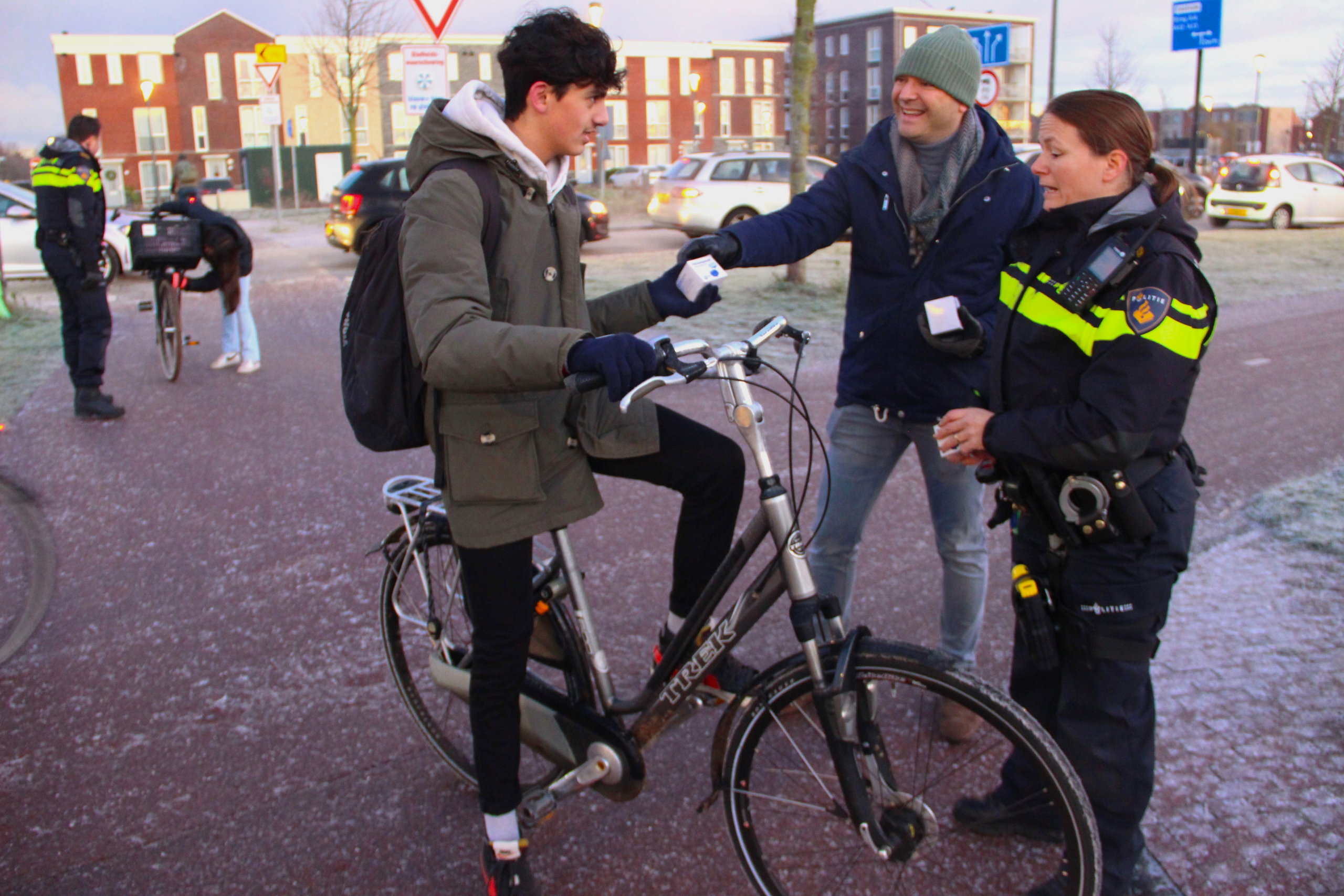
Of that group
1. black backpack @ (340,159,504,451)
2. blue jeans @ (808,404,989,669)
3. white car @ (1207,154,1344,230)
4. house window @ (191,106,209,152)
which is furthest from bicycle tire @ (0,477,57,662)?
house window @ (191,106,209,152)

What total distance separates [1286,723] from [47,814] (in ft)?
12.0

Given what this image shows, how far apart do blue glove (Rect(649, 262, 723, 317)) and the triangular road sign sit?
57.7 feet

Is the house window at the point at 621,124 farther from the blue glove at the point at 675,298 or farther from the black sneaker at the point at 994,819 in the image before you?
the black sneaker at the point at 994,819

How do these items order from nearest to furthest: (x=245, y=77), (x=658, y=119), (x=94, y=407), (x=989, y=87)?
(x=94, y=407), (x=989, y=87), (x=245, y=77), (x=658, y=119)

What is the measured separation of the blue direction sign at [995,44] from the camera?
13289 millimetres

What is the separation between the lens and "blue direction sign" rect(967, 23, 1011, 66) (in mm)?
13289

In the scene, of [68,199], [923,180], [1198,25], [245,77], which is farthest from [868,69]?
[923,180]

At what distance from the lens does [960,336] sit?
8.84ft

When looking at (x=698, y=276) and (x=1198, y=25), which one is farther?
(x=1198, y=25)

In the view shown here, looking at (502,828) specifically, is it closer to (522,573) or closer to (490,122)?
(522,573)

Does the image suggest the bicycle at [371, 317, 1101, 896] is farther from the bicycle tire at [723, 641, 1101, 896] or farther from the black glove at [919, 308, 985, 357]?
the black glove at [919, 308, 985, 357]

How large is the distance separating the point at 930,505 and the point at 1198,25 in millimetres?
22239

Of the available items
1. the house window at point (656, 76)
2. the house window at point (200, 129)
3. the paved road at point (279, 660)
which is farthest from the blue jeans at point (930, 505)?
the house window at point (656, 76)

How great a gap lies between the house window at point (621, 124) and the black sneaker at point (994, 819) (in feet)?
238
